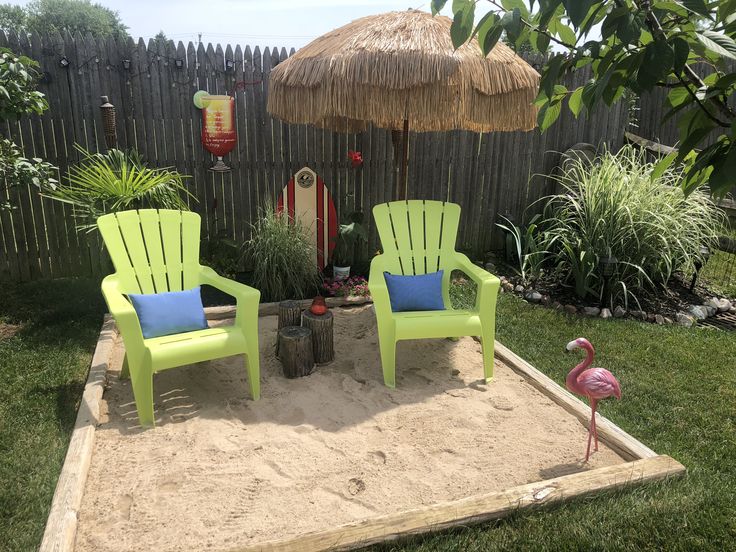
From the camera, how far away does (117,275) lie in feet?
10.3

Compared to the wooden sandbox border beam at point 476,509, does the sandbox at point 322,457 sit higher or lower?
lower

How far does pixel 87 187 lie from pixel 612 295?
4171mm

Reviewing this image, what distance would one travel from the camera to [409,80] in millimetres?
2998

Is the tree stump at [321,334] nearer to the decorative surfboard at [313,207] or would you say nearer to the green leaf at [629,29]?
the decorative surfboard at [313,207]

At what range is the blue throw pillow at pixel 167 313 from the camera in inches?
114

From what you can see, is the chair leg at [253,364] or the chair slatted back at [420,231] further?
the chair slatted back at [420,231]

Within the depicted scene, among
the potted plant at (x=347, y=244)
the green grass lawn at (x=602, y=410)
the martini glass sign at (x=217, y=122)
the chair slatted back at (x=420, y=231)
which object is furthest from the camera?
the potted plant at (x=347, y=244)

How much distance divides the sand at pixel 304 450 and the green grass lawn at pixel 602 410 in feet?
0.77

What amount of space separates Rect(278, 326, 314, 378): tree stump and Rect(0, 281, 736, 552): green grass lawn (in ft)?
A: 3.73

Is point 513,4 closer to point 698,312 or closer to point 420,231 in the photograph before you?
point 420,231

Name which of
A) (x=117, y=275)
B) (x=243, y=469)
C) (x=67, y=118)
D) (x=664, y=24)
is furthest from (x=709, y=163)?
(x=67, y=118)

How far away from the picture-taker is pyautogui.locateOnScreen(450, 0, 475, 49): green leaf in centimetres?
87

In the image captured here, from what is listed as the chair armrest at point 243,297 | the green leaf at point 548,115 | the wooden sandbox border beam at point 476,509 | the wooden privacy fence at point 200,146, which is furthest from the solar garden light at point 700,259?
the green leaf at point 548,115

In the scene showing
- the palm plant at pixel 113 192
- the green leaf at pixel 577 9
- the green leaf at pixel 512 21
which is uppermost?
the green leaf at pixel 512 21
